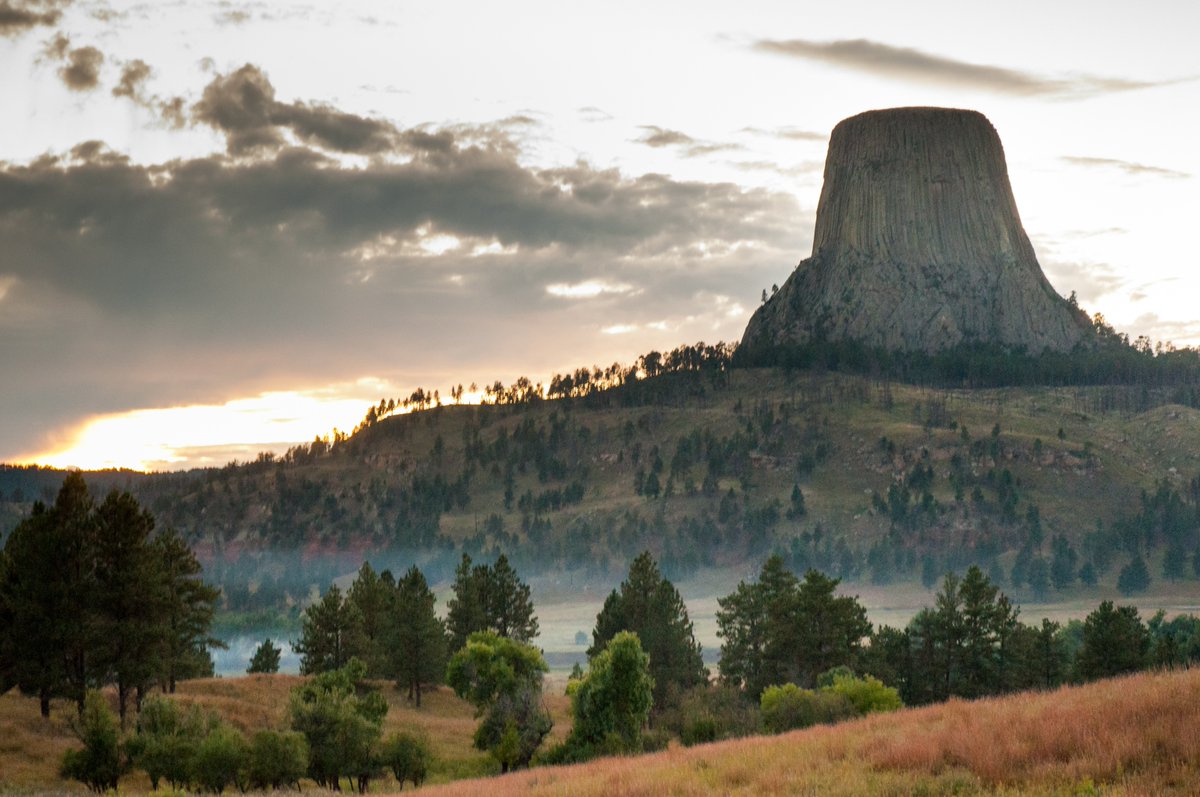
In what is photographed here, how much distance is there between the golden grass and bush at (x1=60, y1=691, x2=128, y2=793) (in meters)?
29.0

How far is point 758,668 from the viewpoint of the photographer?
91625mm

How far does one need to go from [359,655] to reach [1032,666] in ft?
172

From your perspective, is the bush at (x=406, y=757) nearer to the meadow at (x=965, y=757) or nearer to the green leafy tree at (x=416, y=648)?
the meadow at (x=965, y=757)

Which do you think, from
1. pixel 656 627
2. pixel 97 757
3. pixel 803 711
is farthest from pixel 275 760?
pixel 656 627

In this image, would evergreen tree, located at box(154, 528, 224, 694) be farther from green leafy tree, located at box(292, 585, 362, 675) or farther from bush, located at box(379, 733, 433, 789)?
bush, located at box(379, 733, 433, 789)

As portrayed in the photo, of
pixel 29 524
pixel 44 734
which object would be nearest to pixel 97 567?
pixel 29 524

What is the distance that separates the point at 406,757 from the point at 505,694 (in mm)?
8021

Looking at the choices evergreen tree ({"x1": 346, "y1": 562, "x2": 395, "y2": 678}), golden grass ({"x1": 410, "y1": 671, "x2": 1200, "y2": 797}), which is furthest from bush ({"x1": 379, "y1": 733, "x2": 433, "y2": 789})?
evergreen tree ({"x1": 346, "y1": 562, "x2": 395, "y2": 678})

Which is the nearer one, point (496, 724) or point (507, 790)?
point (507, 790)

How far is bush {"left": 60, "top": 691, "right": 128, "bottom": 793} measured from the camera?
51.7 metres

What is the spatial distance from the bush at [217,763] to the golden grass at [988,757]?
82.6ft

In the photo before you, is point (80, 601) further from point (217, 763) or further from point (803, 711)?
point (803, 711)

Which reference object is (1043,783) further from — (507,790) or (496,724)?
(496,724)

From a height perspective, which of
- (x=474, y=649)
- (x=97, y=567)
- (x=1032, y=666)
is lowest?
(x=1032, y=666)
